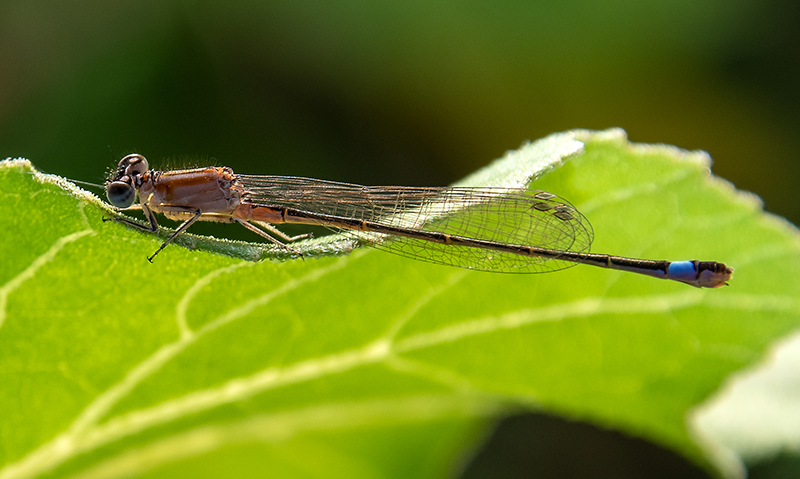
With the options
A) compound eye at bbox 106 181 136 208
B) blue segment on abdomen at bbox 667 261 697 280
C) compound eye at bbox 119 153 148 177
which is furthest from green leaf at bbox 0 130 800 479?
compound eye at bbox 119 153 148 177

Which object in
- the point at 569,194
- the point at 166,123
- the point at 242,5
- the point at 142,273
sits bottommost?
the point at 142,273

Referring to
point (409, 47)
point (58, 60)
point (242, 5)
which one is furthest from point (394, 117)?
point (58, 60)

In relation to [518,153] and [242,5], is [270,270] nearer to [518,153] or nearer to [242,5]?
[518,153]

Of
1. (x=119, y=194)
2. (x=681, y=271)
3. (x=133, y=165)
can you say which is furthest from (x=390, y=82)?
(x=681, y=271)

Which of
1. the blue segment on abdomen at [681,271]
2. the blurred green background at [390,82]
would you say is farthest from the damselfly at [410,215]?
the blurred green background at [390,82]

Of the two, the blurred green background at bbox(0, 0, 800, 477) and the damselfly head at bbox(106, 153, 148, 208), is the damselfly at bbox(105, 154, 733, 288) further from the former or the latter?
the blurred green background at bbox(0, 0, 800, 477)

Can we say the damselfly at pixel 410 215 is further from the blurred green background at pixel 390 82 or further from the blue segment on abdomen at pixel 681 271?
the blurred green background at pixel 390 82
